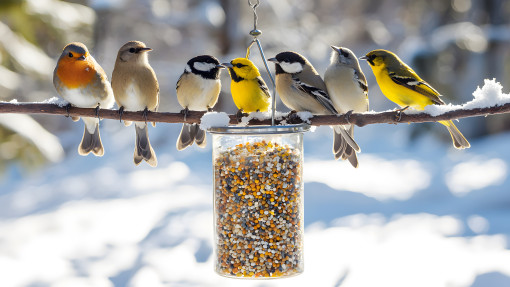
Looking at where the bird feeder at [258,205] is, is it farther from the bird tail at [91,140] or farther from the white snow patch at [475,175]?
the white snow patch at [475,175]

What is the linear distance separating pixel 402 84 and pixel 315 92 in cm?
65

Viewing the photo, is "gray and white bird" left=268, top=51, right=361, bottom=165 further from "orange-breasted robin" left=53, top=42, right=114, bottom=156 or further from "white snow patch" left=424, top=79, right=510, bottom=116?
"orange-breasted robin" left=53, top=42, right=114, bottom=156

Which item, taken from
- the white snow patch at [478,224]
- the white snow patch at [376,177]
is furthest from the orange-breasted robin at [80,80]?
the white snow patch at [376,177]

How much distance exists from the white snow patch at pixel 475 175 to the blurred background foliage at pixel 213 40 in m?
1.11

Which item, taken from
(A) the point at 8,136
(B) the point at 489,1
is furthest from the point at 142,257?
(B) the point at 489,1

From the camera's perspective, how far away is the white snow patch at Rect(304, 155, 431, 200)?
38.6ft

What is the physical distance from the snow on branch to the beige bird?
1.68ft

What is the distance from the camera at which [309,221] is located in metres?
10.1

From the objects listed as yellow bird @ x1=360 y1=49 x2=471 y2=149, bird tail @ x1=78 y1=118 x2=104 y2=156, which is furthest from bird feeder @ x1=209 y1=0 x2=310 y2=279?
bird tail @ x1=78 y1=118 x2=104 y2=156

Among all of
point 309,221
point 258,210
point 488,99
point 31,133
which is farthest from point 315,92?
point 309,221

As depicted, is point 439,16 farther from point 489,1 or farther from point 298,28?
point 298,28

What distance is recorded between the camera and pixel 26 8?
23.0 feet

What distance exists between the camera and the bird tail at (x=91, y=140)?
4324 millimetres

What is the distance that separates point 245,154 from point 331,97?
3.05 feet
